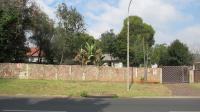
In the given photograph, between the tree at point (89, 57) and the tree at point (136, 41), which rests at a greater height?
the tree at point (136, 41)

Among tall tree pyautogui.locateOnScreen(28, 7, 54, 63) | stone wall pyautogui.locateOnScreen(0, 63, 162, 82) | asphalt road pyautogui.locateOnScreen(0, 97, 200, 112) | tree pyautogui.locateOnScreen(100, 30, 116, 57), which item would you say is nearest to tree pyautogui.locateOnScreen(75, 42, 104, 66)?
stone wall pyautogui.locateOnScreen(0, 63, 162, 82)

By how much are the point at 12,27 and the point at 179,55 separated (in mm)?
36564

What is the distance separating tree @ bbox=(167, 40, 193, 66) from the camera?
254 ft

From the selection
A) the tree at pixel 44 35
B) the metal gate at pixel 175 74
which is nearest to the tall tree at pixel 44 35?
the tree at pixel 44 35

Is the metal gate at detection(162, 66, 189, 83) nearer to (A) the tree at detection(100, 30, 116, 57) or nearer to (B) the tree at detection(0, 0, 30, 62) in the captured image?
(B) the tree at detection(0, 0, 30, 62)

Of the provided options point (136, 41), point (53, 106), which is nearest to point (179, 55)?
point (136, 41)

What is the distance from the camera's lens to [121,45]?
89.6m

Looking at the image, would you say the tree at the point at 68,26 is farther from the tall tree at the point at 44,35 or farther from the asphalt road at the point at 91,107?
the asphalt road at the point at 91,107

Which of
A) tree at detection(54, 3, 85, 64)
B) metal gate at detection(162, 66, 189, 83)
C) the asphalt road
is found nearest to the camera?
the asphalt road

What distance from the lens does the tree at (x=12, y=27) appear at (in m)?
47.8

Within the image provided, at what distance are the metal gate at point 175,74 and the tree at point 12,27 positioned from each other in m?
17.8

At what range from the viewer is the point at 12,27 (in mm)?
50281

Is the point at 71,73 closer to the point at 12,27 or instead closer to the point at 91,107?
the point at 12,27

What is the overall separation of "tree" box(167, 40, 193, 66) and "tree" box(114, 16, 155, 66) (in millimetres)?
4698
